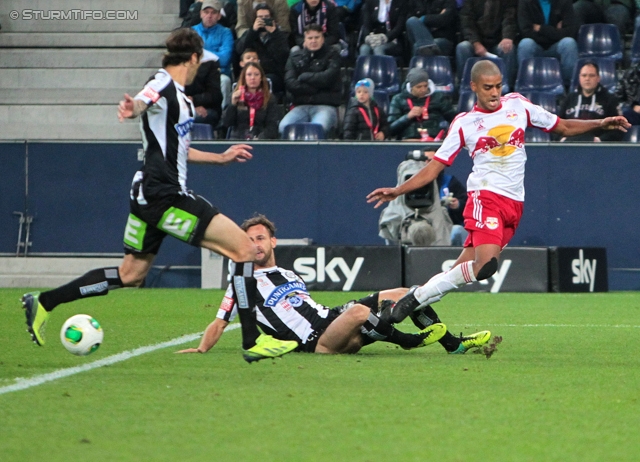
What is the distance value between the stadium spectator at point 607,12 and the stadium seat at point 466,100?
2.59 m

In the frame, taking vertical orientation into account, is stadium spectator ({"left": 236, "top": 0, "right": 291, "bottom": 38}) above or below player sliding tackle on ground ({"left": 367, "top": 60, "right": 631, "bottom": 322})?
above

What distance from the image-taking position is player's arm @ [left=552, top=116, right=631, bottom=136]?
7.28 meters

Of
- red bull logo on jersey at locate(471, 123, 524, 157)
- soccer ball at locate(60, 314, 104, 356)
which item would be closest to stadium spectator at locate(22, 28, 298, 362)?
soccer ball at locate(60, 314, 104, 356)

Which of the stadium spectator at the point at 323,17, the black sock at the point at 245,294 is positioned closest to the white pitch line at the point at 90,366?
the black sock at the point at 245,294

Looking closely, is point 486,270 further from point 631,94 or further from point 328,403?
point 631,94

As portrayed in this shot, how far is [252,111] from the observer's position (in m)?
14.8

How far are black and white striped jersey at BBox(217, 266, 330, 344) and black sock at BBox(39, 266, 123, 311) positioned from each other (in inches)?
28.1

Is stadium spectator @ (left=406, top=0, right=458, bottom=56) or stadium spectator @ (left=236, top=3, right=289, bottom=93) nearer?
stadium spectator @ (left=236, top=3, right=289, bottom=93)

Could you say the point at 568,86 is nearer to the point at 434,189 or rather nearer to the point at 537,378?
the point at 434,189

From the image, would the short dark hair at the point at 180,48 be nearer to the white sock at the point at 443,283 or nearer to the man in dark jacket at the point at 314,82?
the white sock at the point at 443,283

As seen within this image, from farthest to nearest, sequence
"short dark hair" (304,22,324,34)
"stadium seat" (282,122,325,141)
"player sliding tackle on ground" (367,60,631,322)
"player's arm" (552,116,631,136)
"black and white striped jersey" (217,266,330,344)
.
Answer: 1. "short dark hair" (304,22,324,34)
2. "stadium seat" (282,122,325,141)
3. "player's arm" (552,116,631,136)
4. "player sliding tackle on ground" (367,60,631,322)
5. "black and white striped jersey" (217,266,330,344)

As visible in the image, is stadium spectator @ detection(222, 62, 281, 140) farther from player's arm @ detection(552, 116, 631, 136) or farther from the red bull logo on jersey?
the red bull logo on jersey

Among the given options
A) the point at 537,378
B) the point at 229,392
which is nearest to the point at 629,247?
the point at 537,378

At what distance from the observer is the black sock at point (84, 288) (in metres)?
6.30
